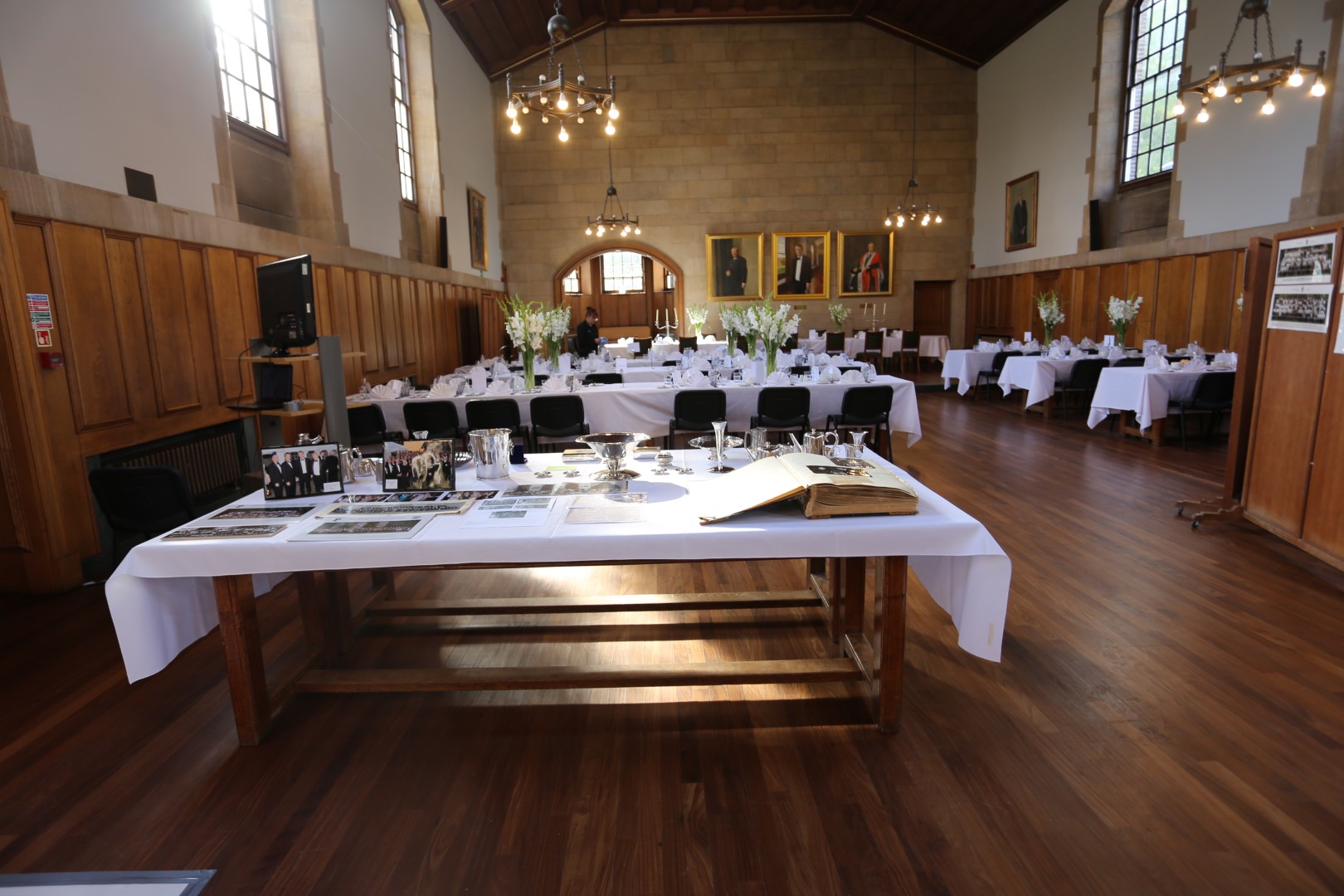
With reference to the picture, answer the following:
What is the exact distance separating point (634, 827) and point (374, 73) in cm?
928

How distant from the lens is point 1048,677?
267 cm

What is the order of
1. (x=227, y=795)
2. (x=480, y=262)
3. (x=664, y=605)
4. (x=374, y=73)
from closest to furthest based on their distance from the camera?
(x=227, y=795)
(x=664, y=605)
(x=374, y=73)
(x=480, y=262)

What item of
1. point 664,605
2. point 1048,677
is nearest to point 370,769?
point 664,605

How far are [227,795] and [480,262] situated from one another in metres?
12.2

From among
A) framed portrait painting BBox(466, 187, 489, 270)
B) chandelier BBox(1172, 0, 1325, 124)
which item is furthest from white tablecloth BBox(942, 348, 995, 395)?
framed portrait painting BBox(466, 187, 489, 270)

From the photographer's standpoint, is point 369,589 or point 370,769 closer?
point 370,769

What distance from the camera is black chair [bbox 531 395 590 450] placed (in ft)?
18.6

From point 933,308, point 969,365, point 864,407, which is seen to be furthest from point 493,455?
point 933,308

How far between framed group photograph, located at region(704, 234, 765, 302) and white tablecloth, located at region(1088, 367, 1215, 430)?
28.1 ft

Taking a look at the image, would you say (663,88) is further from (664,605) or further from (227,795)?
(227,795)

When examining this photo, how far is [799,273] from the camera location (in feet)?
49.5

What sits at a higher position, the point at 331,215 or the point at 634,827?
the point at 331,215

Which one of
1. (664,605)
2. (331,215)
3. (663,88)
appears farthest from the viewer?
(663,88)

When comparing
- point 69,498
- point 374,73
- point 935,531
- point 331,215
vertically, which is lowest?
point 69,498
